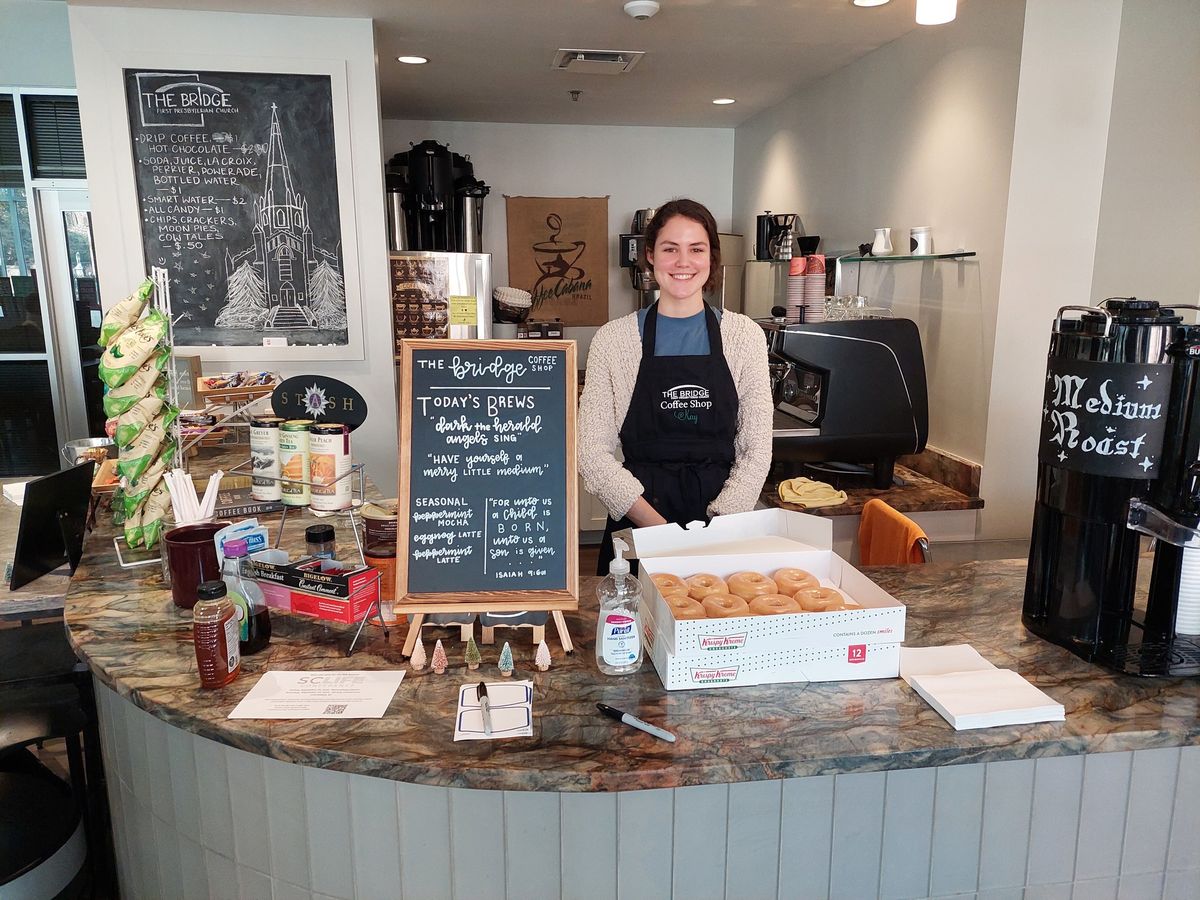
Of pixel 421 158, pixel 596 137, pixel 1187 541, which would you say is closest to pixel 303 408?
pixel 1187 541

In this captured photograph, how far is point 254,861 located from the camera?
47.3 inches

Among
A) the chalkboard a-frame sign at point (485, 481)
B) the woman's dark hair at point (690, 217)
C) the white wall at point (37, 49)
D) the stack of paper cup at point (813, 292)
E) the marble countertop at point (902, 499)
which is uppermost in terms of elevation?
the white wall at point (37, 49)

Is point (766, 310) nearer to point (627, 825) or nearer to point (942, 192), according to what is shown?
point (942, 192)

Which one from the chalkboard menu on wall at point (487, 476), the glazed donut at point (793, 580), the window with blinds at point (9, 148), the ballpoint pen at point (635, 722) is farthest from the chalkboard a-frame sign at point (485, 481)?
the window with blinds at point (9, 148)

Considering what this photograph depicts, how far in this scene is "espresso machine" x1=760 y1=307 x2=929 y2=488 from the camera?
2.88 metres

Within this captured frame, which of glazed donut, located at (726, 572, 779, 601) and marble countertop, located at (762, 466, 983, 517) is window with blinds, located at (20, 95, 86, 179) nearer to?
marble countertop, located at (762, 466, 983, 517)

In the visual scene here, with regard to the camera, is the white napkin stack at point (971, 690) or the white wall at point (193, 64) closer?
the white napkin stack at point (971, 690)

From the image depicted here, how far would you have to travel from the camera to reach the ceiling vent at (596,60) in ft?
12.1

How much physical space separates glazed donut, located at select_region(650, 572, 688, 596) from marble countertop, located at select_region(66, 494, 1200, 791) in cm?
11

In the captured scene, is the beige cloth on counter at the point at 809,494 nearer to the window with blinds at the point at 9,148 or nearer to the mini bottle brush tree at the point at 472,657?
the mini bottle brush tree at the point at 472,657

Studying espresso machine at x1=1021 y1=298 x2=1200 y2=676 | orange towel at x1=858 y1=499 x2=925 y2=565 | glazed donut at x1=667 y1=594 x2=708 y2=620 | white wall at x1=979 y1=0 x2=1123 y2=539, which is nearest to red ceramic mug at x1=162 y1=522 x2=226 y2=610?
glazed donut at x1=667 y1=594 x2=708 y2=620

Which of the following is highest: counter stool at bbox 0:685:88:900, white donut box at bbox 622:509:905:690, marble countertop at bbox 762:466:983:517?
white donut box at bbox 622:509:905:690

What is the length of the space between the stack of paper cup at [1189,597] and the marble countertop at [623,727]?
3.2 inches

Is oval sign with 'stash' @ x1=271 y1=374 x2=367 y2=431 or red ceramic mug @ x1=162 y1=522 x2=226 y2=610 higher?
oval sign with 'stash' @ x1=271 y1=374 x2=367 y2=431
